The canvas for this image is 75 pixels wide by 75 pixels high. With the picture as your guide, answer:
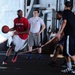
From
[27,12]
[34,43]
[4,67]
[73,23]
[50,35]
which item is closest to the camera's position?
[73,23]

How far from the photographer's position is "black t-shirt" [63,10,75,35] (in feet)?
25.5

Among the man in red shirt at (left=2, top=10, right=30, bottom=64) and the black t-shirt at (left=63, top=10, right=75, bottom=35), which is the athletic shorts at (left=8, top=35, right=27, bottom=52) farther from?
the black t-shirt at (left=63, top=10, right=75, bottom=35)

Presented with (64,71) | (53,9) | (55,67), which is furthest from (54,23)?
(64,71)

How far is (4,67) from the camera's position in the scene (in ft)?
29.6

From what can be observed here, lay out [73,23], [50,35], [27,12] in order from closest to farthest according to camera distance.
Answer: [73,23]
[50,35]
[27,12]

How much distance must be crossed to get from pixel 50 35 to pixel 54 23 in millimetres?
797

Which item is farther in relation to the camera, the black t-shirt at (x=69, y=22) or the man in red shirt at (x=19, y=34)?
the man in red shirt at (x=19, y=34)

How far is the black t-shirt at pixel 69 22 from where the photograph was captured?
7758 millimetres

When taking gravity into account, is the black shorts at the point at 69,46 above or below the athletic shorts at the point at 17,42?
above

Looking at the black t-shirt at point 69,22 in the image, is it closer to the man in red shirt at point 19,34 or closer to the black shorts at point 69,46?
the black shorts at point 69,46

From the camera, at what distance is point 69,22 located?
307 inches

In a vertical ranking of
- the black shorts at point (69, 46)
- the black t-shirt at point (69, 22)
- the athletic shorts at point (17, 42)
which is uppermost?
the black t-shirt at point (69, 22)

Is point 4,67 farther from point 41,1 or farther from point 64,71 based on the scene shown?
point 41,1

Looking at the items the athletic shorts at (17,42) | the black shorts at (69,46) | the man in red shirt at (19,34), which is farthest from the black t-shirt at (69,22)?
the athletic shorts at (17,42)
